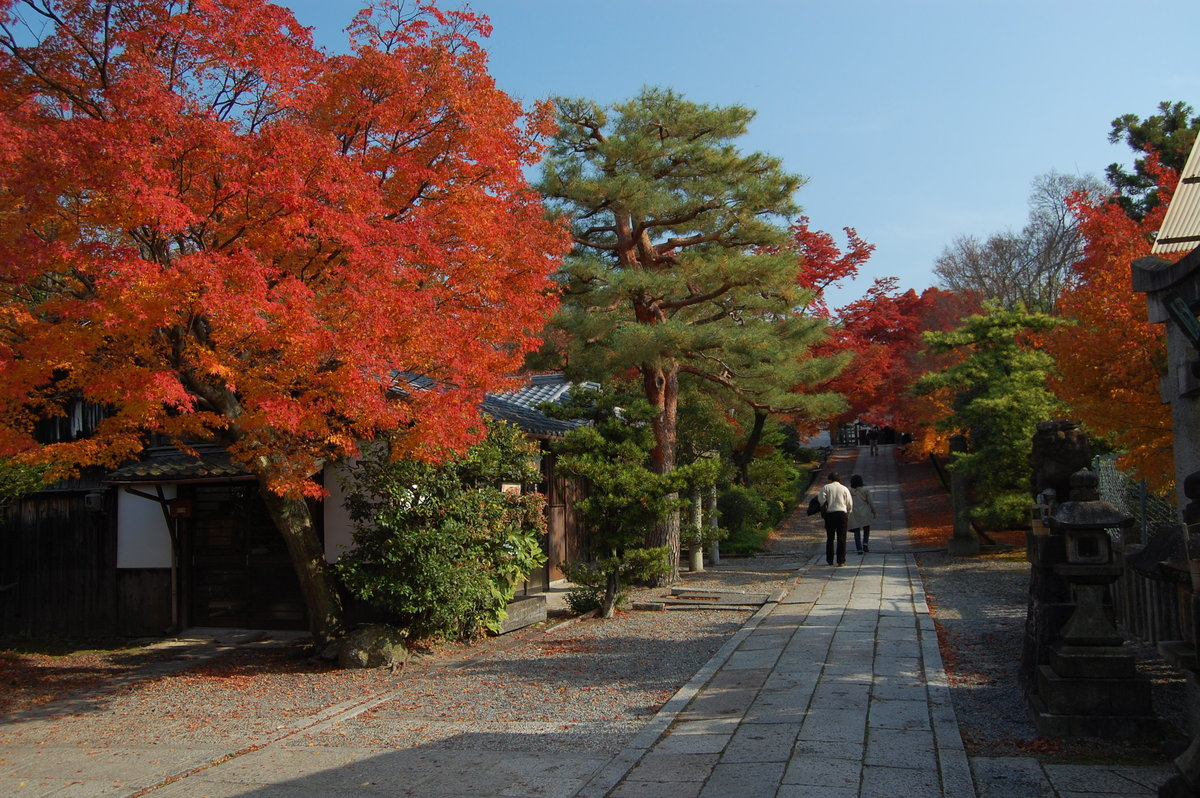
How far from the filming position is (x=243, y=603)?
12.7 m

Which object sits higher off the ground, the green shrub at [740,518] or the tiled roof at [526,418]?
the tiled roof at [526,418]

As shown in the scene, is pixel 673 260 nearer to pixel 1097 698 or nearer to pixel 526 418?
pixel 526 418

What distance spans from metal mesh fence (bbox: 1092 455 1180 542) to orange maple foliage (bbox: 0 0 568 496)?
7051 mm

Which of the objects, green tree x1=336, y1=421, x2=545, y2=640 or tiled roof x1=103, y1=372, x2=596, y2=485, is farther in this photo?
tiled roof x1=103, y1=372, x2=596, y2=485

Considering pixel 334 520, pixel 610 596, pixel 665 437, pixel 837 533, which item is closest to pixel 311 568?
pixel 334 520

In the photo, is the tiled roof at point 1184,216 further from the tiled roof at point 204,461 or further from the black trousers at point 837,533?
the black trousers at point 837,533

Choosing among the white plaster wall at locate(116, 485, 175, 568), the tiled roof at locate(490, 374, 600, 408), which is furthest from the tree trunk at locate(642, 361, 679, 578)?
the white plaster wall at locate(116, 485, 175, 568)

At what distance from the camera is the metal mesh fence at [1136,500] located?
34.4 ft

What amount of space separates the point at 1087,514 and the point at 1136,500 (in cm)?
714

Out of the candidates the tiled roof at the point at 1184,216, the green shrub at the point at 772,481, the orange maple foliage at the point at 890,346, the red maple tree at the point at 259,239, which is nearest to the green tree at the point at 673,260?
the red maple tree at the point at 259,239

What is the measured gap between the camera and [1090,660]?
5840mm

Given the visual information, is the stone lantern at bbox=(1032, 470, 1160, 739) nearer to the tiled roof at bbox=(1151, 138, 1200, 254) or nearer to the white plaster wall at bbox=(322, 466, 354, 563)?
the tiled roof at bbox=(1151, 138, 1200, 254)

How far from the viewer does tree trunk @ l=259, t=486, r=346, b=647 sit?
32.2 feet

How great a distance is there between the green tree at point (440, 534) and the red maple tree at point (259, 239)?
738 millimetres
